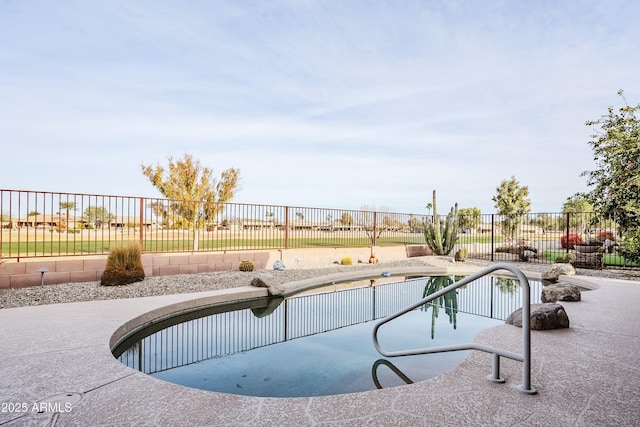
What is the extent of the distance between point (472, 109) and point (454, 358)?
452 inches

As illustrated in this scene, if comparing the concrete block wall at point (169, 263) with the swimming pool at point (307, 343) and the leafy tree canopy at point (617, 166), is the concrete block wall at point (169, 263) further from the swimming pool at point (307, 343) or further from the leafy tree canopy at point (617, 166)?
the leafy tree canopy at point (617, 166)

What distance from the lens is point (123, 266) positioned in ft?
25.7

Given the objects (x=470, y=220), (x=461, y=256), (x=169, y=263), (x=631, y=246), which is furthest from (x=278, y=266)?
(x=470, y=220)

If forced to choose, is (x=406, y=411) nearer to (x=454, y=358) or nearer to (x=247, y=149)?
(x=454, y=358)

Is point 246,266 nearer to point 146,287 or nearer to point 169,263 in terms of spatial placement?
point 169,263

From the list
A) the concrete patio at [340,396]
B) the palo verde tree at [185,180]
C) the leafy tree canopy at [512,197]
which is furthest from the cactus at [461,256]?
the leafy tree canopy at [512,197]

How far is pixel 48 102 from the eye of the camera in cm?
1130

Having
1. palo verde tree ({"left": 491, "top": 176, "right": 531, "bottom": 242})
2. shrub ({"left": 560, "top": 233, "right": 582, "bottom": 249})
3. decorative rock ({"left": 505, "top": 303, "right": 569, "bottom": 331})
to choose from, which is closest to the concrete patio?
decorative rock ({"left": 505, "top": 303, "right": 569, "bottom": 331})

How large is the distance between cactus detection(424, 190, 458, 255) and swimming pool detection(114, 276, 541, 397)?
714 centimetres

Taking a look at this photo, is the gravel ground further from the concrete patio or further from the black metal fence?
the concrete patio

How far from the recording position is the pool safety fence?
4480 mm

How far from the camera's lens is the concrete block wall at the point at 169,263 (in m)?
7.37

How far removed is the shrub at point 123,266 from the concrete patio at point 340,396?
11.2 feet

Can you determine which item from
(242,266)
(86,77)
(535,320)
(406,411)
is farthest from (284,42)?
(406,411)
